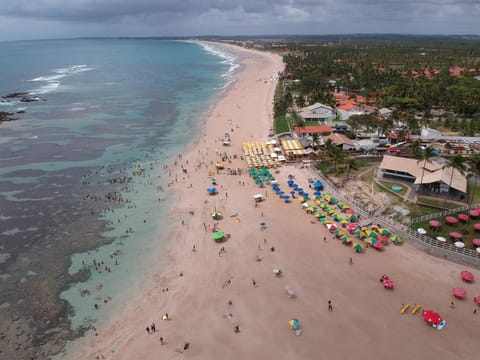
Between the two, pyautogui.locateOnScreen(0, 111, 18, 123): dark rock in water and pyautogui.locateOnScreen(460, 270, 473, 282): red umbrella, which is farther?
pyautogui.locateOnScreen(0, 111, 18, 123): dark rock in water

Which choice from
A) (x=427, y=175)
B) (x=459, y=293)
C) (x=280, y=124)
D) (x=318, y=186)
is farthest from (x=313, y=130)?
(x=459, y=293)

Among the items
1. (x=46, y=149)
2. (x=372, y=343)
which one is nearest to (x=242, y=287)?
(x=372, y=343)

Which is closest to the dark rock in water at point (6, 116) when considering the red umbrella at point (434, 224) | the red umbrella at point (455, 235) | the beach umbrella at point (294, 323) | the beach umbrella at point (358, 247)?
the beach umbrella at point (358, 247)

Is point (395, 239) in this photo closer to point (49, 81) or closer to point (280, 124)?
point (280, 124)

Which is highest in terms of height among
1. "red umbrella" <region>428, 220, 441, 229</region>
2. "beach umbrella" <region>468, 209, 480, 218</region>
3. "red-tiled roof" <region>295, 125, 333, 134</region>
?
"red-tiled roof" <region>295, 125, 333, 134</region>

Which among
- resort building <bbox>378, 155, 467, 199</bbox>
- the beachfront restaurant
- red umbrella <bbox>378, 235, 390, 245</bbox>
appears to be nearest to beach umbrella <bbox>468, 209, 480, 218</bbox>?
resort building <bbox>378, 155, 467, 199</bbox>

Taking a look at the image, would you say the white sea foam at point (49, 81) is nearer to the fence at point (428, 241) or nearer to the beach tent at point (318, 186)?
the beach tent at point (318, 186)

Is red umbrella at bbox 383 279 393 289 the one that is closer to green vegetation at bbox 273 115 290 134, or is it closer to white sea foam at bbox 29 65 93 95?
green vegetation at bbox 273 115 290 134
